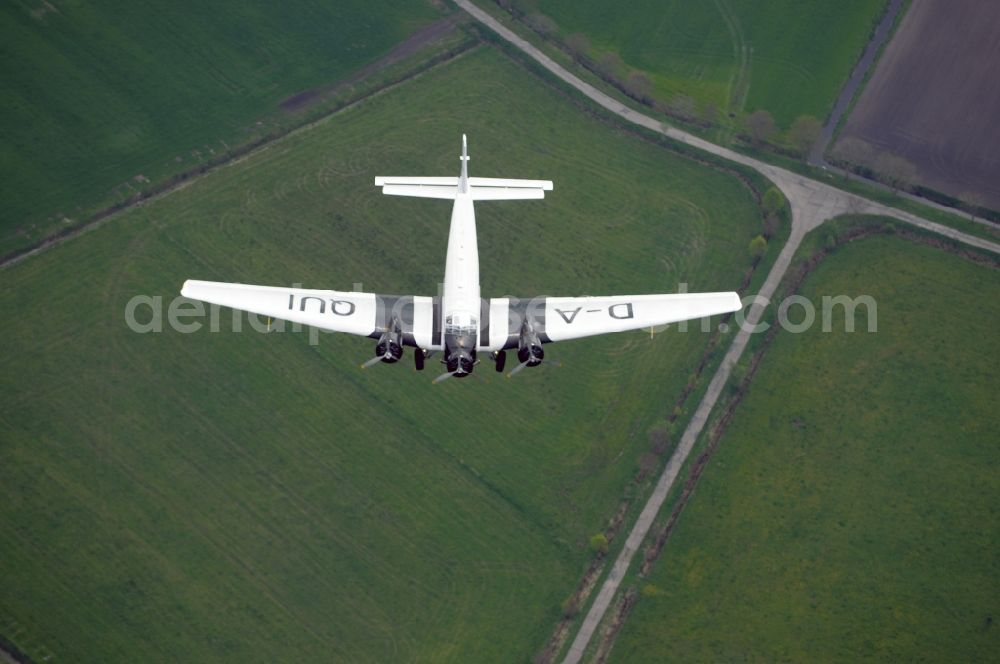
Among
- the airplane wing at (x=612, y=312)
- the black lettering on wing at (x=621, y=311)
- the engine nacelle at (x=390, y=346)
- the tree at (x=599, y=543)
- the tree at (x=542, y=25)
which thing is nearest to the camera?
the engine nacelle at (x=390, y=346)

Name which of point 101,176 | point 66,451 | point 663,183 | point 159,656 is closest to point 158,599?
point 159,656

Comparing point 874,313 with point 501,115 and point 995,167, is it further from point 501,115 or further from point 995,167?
point 501,115

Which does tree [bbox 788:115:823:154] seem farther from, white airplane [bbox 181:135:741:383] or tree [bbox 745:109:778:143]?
white airplane [bbox 181:135:741:383]

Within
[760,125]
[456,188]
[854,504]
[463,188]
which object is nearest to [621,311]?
[463,188]

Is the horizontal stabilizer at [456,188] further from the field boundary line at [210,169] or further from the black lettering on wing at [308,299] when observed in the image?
the field boundary line at [210,169]

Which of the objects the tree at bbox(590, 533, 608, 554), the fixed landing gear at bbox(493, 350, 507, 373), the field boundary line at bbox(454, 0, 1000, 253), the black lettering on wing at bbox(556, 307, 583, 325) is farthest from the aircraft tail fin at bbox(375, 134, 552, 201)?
the tree at bbox(590, 533, 608, 554)

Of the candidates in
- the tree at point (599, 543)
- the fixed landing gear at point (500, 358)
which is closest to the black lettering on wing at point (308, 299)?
the fixed landing gear at point (500, 358)

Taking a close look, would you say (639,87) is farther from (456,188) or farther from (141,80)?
(141,80)
